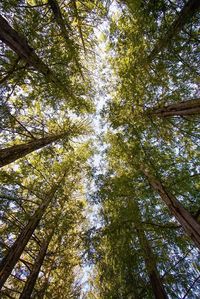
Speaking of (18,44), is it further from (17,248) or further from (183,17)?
(17,248)

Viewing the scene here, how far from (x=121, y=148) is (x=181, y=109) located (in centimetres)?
238

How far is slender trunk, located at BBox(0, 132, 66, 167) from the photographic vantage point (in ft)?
20.9

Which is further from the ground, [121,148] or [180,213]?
[121,148]

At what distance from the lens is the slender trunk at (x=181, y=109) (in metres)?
5.10

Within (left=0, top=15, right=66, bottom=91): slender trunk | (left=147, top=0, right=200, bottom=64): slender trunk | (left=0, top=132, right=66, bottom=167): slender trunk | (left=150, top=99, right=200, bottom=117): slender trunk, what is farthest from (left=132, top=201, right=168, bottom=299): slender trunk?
(left=147, top=0, right=200, bottom=64): slender trunk

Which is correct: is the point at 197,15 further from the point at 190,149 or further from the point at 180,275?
the point at 180,275

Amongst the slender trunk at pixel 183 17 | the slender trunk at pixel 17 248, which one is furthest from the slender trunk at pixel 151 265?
the slender trunk at pixel 183 17

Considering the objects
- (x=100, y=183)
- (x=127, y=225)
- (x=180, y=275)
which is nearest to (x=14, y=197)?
(x=100, y=183)

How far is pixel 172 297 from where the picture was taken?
17.8ft

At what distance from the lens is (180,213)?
181 inches

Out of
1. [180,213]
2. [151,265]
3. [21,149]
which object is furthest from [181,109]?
[21,149]

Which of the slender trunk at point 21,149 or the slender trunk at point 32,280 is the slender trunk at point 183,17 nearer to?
the slender trunk at point 21,149

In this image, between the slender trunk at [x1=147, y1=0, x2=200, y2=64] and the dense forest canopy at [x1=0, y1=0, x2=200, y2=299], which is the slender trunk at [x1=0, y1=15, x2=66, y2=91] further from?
the slender trunk at [x1=147, y1=0, x2=200, y2=64]

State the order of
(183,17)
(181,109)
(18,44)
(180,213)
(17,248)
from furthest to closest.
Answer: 1. (17,248)
2. (181,109)
3. (183,17)
4. (18,44)
5. (180,213)
